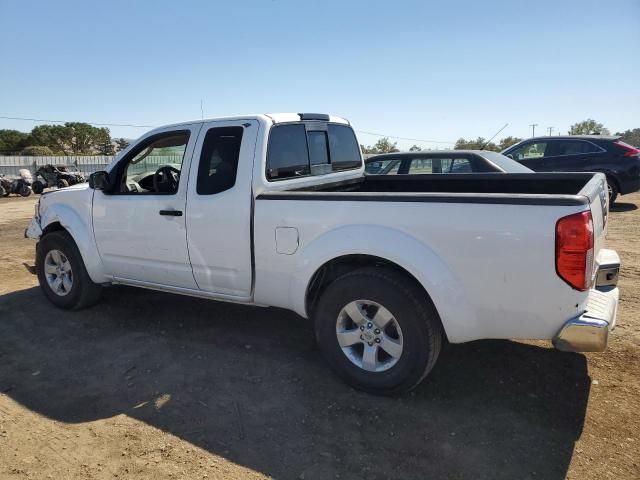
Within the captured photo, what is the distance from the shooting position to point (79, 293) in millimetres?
4797

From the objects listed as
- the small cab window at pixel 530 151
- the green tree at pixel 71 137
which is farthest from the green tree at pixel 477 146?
the green tree at pixel 71 137

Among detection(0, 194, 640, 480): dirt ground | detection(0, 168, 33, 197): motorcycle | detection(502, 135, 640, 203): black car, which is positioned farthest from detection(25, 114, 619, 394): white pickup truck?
detection(0, 168, 33, 197): motorcycle

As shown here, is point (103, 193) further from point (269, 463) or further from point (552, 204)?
point (552, 204)

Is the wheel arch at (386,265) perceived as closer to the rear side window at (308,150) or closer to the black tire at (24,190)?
the rear side window at (308,150)

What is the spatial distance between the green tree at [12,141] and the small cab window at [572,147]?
6184 centimetres

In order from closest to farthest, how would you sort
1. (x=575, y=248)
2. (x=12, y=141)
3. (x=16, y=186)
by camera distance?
(x=575, y=248)
(x=16, y=186)
(x=12, y=141)

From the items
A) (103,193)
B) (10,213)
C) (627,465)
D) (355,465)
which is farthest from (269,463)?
(10,213)

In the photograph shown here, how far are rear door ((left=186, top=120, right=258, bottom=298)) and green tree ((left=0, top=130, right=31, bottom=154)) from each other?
6352 cm

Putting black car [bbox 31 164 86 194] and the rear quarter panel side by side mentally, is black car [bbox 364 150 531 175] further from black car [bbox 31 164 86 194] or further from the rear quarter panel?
black car [bbox 31 164 86 194]

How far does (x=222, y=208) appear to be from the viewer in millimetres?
3684

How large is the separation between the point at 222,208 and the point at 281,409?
156 centimetres

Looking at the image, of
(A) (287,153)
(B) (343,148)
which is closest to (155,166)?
(A) (287,153)

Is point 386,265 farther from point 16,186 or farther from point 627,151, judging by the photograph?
point 16,186

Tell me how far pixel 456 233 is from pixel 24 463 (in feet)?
→ 9.05
